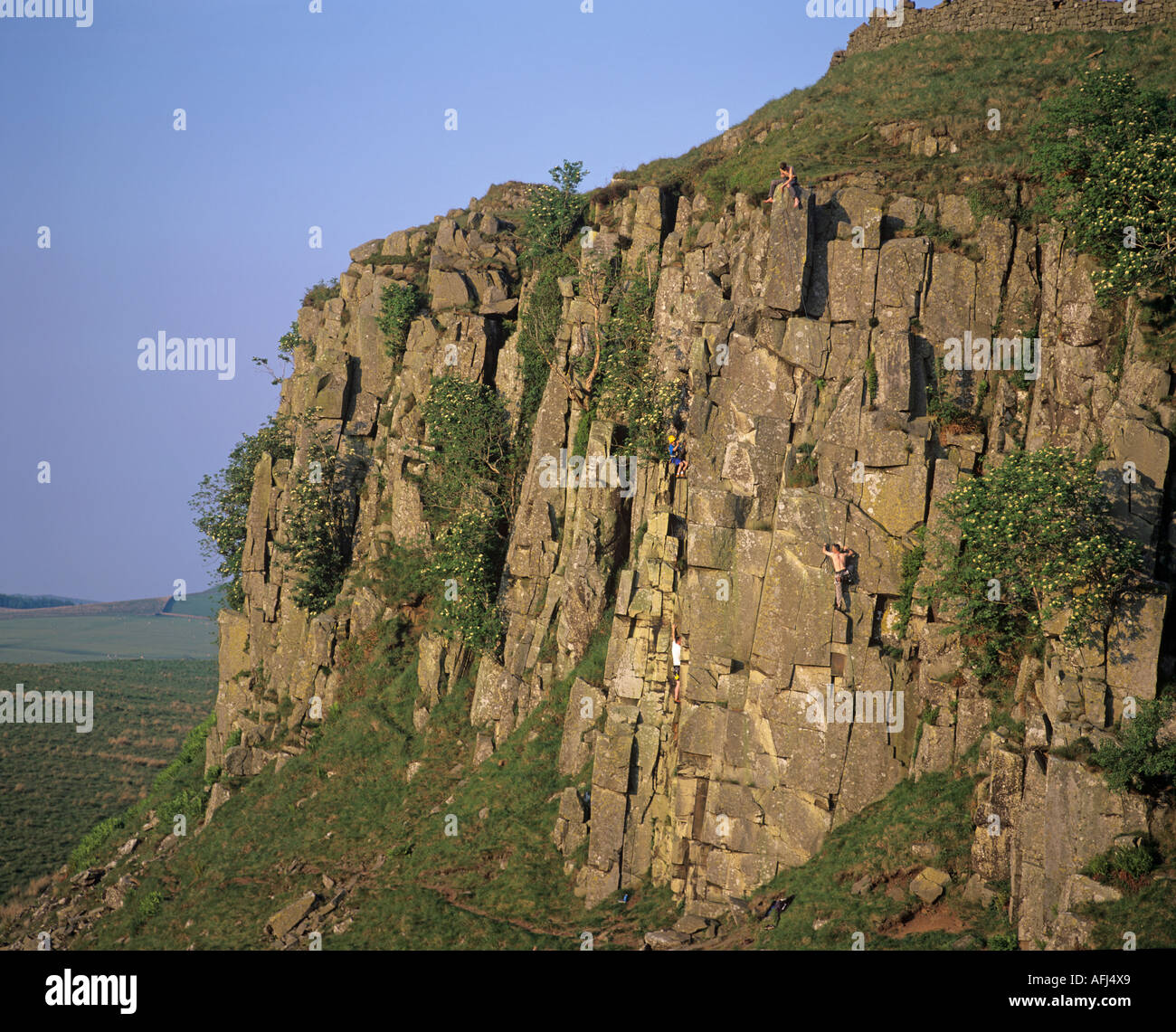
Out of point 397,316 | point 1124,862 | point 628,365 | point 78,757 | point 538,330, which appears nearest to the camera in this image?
point 1124,862

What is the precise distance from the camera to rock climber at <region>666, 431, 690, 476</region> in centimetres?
4138

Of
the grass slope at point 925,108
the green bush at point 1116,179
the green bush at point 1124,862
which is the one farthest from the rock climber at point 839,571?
the grass slope at point 925,108

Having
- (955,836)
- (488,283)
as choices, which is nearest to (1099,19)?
(488,283)

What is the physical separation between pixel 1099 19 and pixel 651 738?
46.2m

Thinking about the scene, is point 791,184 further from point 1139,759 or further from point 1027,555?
point 1139,759

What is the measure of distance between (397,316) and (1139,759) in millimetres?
40519

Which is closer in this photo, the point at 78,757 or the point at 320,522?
the point at 320,522

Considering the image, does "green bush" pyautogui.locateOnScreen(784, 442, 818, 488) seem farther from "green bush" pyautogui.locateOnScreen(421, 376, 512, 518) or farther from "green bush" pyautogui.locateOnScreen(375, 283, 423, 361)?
"green bush" pyautogui.locateOnScreen(375, 283, 423, 361)

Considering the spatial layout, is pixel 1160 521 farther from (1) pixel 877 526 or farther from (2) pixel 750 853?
(2) pixel 750 853

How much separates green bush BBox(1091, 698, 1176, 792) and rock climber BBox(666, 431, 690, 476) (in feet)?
58.7

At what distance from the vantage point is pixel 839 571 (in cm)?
3375

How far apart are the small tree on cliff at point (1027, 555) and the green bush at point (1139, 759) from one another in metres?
2.81

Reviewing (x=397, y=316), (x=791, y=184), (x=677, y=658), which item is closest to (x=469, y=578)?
(x=677, y=658)

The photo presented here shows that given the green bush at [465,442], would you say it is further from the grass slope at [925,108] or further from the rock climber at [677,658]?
the rock climber at [677,658]
